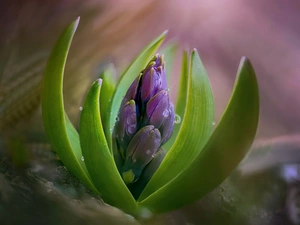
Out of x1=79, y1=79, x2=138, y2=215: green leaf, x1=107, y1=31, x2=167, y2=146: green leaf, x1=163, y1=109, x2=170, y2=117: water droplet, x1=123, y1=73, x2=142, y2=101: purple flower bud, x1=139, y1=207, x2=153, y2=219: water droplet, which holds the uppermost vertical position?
x1=107, y1=31, x2=167, y2=146: green leaf

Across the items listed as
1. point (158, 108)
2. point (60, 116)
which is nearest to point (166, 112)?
point (158, 108)

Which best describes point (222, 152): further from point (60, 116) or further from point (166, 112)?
point (60, 116)

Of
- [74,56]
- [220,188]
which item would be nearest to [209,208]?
[220,188]

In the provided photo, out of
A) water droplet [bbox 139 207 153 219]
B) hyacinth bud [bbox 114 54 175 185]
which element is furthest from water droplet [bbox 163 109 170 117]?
water droplet [bbox 139 207 153 219]

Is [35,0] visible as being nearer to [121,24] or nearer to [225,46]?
[121,24]

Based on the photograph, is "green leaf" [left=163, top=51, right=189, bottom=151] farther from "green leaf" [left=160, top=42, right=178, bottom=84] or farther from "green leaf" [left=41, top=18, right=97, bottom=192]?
"green leaf" [left=41, top=18, right=97, bottom=192]

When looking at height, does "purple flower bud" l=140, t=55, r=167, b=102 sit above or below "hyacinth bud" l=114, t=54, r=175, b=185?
above

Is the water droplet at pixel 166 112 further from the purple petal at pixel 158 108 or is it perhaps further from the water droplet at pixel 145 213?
the water droplet at pixel 145 213

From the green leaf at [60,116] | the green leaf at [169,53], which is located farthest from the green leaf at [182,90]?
the green leaf at [60,116]
